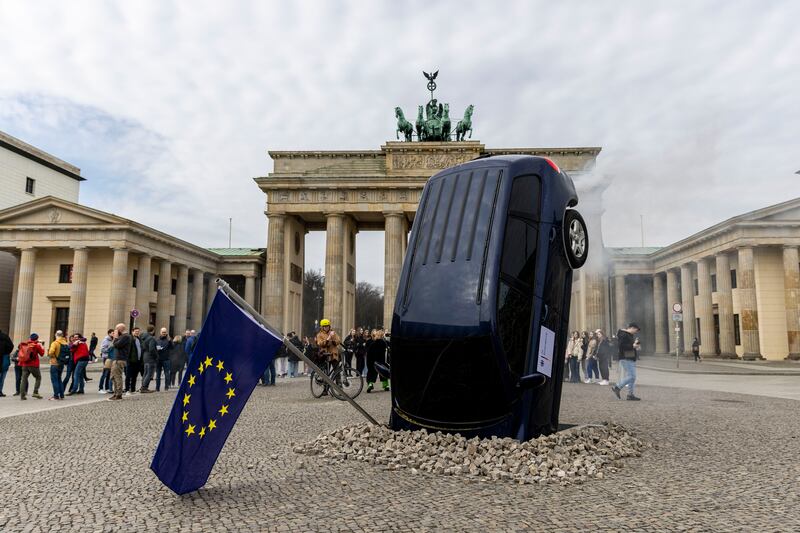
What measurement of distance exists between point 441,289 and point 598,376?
17729 millimetres

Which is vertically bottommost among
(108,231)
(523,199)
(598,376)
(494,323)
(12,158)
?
(598,376)

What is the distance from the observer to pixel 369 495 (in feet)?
17.7

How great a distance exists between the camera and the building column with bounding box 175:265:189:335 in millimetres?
52906

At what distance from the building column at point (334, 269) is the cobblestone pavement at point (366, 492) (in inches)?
1537

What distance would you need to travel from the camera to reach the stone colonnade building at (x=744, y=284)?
127 ft

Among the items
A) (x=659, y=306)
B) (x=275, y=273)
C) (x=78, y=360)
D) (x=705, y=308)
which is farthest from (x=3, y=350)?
(x=659, y=306)

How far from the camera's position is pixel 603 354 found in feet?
69.7

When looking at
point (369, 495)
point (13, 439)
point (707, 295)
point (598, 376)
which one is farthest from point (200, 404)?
point (707, 295)

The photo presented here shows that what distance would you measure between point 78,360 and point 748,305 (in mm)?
40158

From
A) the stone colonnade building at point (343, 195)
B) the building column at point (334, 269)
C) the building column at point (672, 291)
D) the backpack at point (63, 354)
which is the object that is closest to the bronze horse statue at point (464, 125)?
the stone colonnade building at point (343, 195)

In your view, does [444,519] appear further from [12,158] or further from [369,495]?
[12,158]

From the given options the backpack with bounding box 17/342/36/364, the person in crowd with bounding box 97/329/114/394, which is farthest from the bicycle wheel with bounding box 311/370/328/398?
the backpack with bounding box 17/342/36/364

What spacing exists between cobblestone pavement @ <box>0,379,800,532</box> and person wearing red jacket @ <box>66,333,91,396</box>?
8.25m

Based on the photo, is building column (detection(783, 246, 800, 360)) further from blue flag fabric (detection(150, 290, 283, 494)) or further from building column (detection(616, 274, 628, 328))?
blue flag fabric (detection(150, 290, 283, 494))
